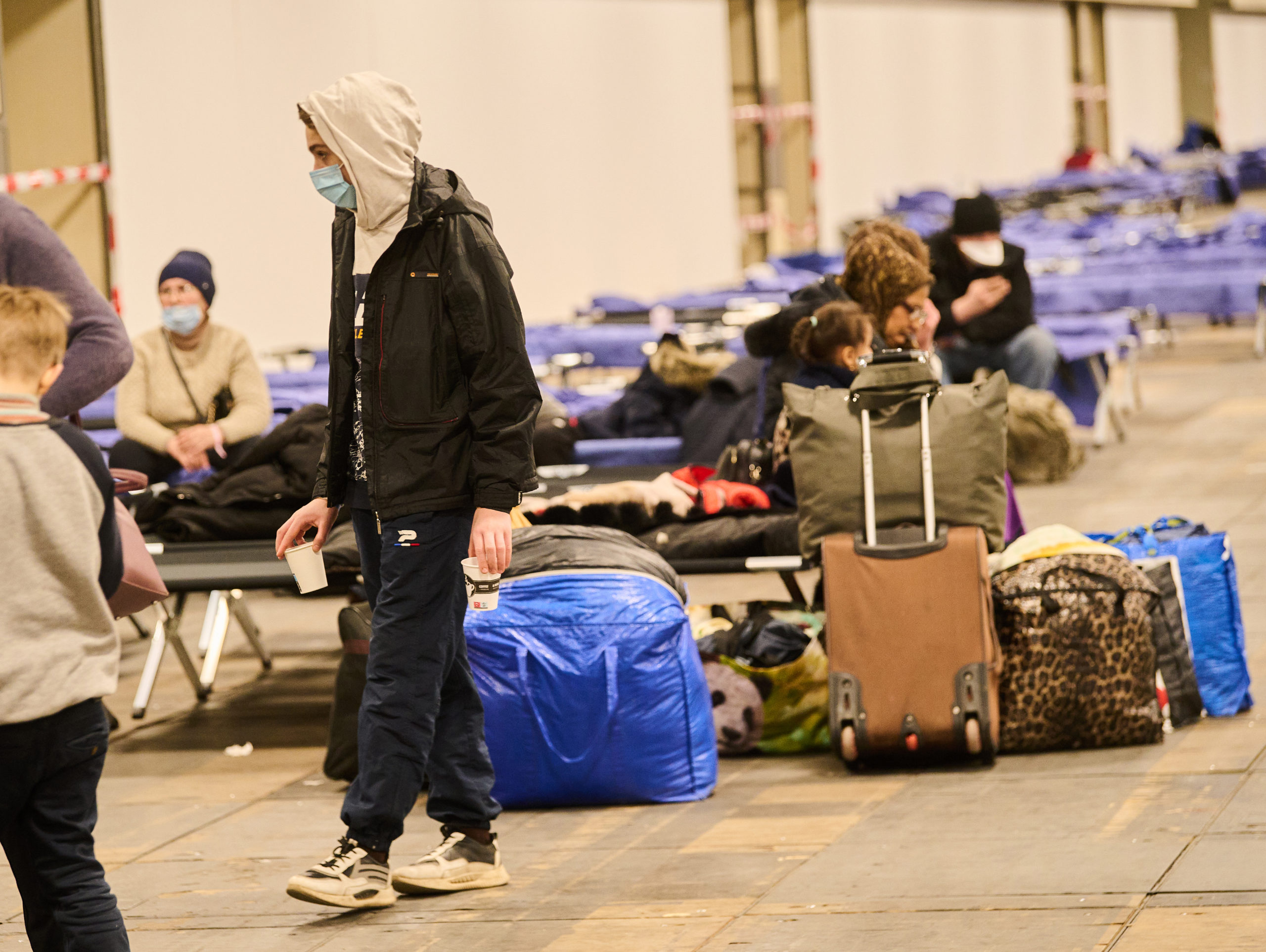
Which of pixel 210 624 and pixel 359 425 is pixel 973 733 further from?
pixel 210 624

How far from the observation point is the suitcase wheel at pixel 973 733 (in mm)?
4691

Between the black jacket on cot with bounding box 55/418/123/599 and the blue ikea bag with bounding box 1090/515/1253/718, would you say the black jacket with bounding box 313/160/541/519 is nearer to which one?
the black jacket on cot with bounding box 55/418/123/599

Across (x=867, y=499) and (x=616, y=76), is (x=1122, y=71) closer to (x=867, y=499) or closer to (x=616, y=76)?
(x=616, y=76)

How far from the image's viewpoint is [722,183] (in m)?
23.5

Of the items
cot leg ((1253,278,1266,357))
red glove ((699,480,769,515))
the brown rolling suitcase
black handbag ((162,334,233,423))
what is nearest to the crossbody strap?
black handbag ((162,334,233,423))

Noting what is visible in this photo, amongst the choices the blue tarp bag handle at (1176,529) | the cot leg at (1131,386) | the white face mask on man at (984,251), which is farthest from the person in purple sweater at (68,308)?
the cot leg at (1131,386)

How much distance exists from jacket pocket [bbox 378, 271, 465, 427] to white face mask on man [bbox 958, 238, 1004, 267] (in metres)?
6.23

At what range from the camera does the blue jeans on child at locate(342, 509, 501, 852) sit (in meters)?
3.72

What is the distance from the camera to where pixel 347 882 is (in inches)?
149

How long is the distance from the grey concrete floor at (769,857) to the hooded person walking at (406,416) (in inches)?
13.6

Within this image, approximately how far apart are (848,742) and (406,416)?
5.37 feet

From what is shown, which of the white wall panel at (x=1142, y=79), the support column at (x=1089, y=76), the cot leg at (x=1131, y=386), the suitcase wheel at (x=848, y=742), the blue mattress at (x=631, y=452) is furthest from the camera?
the white wall panel at (x=1142, y=79)

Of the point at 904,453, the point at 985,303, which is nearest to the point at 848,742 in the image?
the point at 904,453

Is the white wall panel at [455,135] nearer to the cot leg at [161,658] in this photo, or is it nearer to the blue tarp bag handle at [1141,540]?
the cot leg at [161,658]
